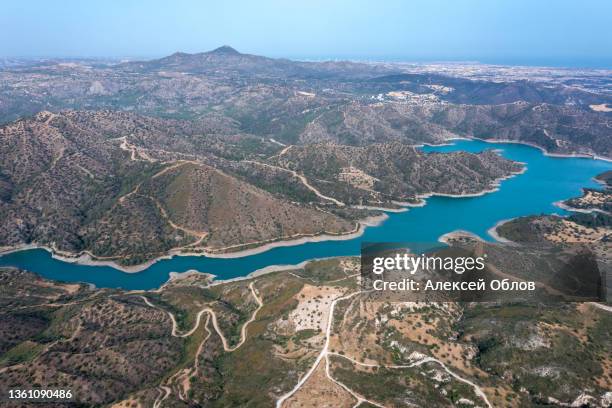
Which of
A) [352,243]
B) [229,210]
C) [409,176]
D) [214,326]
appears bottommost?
[352,243]

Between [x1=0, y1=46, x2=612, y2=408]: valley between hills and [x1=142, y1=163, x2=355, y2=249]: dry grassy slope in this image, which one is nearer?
[x1=0, y1=46, x2=612, y2=408]: valley between hills

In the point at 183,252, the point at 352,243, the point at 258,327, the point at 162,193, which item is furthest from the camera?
the point at 162,193

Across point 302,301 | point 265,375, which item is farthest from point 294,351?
point 302,301

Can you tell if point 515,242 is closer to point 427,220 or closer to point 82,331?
point 427,220

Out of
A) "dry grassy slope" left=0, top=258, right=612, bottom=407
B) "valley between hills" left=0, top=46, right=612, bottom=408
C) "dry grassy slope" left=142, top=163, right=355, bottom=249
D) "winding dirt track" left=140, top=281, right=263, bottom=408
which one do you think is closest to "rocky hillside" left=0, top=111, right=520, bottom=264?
"dry grassy slope" left=142, top=163, right=355, bottom=249

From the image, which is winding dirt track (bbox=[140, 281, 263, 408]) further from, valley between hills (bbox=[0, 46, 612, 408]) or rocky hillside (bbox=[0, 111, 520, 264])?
rocky hillside (bbox=[0, 111, 520, 264])

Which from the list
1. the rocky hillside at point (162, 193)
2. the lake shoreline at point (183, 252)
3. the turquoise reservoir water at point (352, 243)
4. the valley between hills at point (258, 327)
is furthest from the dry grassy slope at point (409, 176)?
the valley between hills at point (258, 327)

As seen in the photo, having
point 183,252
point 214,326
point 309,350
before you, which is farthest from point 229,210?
point 309,350

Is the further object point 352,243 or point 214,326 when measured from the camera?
point 352,243

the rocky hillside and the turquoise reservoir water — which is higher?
the rocky hillside

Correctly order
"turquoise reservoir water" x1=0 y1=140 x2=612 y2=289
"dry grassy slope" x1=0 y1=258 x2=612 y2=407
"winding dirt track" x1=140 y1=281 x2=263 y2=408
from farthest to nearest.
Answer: "turquoise reservoir water" x1=0 y1=140 x2=612 y2=289, "winding dirt track" x1=140 y1=281 x2=263 y2=408, "dry grassy slope" x1=0 y1=258 x2=612 y2=407

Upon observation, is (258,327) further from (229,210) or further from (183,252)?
(229,210)
